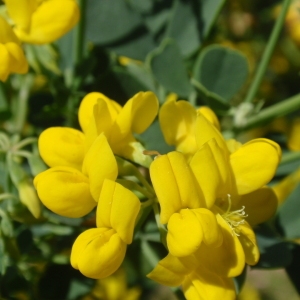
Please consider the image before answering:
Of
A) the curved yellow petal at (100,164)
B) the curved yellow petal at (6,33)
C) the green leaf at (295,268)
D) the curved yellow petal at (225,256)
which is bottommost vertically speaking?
the green leaf at (295,268)

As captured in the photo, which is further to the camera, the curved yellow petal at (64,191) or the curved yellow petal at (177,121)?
the curved yellow petal at (177,121)

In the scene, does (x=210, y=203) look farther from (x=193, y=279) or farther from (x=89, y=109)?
(x=89, y=109)

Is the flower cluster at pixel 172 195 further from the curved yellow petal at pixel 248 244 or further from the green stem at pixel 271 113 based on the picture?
the green stem at pixel 271 113

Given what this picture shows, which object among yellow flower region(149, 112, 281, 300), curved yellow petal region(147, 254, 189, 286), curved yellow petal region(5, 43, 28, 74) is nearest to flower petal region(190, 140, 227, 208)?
yellow flower region(149, 112, 281, 300)

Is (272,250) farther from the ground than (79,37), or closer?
closer

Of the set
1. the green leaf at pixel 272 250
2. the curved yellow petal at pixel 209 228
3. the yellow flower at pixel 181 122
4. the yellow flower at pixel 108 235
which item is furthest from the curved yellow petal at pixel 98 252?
the green leaf at pixel 272 250

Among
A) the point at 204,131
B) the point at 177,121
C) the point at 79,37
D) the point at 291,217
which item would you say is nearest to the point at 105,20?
the point at 79,37
